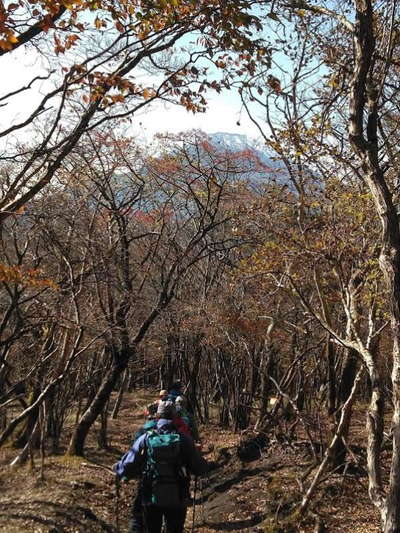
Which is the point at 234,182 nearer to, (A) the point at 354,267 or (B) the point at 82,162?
(B) the point at 82,162

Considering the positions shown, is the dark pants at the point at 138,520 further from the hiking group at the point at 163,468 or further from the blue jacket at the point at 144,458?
the blue jacket at the point at 144,458

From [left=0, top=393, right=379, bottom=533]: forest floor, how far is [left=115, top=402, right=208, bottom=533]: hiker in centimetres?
215

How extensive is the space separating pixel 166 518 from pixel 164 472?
610 millimetres

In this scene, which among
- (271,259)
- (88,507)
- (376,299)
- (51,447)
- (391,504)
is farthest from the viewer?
(51,447)

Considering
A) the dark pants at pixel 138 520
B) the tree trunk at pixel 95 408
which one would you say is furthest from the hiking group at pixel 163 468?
the tree trunk at pixel 95 408

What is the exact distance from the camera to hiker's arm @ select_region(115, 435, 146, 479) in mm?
5977

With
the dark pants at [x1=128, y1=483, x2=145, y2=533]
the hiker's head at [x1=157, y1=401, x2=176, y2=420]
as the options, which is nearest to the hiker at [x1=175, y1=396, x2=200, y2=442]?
the dark pants at [x1=128, y1=483, x2=145, y2=533]

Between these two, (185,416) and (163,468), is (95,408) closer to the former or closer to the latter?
(185,416)

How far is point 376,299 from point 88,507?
23.1 ft

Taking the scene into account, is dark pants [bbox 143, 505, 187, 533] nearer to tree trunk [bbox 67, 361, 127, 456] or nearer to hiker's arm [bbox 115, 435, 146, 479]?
hiker's arm [bbox 115, 435, 146, 479]

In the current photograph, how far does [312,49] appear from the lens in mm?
7828

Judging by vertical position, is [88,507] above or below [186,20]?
below

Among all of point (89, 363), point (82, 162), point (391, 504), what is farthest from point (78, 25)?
point (89, 363)

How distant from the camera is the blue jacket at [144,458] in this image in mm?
5926
